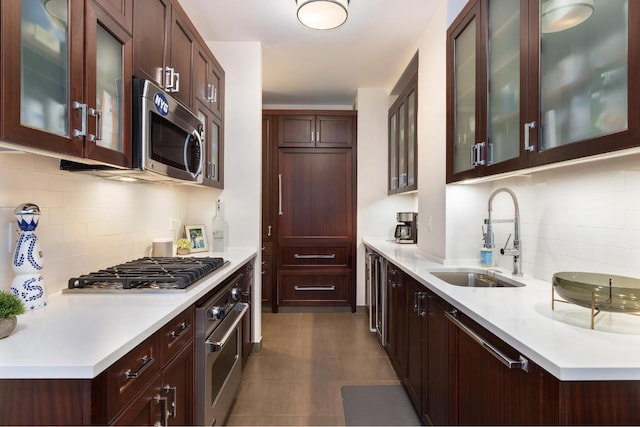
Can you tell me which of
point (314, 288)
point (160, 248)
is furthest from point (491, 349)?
point (314, 288)

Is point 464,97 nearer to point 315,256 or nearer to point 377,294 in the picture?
point 377,294

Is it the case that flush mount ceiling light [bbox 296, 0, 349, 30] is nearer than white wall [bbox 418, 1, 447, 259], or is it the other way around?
flush mount ceiling light [bbox 296, 0, 349, 30]

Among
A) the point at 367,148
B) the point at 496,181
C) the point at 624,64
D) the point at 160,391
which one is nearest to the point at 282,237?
the point at 367,148

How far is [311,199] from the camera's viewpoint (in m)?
4.17

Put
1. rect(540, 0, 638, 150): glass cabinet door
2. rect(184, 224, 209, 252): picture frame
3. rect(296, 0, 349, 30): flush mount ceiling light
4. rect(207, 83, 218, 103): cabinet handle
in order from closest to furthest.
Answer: rect(540, 0, 638, 150): glass cabinet door, rect(296, 0, 349, 30): flush mount ceiling light, rect(207, 83, 218, 103): cabinet handle, rect(184, 224, 209, 252): picture frame

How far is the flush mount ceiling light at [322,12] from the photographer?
7.28 ft

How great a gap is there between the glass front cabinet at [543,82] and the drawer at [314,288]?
2.38 meters

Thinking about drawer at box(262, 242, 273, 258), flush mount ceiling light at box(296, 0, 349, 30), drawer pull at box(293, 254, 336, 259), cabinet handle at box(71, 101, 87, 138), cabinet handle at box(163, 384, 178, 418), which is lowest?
cabinet handle at box(163, 384, 178, 418)

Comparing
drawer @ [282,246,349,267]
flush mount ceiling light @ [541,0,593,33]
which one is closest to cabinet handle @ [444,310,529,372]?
flush mount ceiling light @ [541,0,593,33]

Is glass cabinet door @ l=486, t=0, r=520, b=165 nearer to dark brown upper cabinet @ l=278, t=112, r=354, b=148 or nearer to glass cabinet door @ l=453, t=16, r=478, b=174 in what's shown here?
glass cabinet door @ l=453, t=16, r=478, b=174

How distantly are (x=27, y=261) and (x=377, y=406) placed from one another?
6.50 ft

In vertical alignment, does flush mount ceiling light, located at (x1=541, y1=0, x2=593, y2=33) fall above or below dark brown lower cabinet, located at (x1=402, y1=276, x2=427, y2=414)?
above

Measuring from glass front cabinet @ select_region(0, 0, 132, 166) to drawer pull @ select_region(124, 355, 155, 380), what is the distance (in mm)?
690

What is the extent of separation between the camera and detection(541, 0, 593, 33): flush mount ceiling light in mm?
1171
